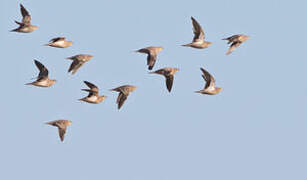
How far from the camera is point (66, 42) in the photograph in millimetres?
47031

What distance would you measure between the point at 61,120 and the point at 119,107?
2.97m

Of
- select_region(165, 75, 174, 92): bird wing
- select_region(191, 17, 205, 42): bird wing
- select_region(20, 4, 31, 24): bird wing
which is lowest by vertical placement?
select_region(165, 75, 174, 92): bird wing

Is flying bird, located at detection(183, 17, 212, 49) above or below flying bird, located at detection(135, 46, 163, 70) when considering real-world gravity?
above

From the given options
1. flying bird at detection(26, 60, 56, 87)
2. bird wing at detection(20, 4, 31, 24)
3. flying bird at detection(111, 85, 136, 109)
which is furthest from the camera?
bird wing at detection(20, 4, 31, 24)

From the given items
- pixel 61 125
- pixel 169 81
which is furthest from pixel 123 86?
pixel 61 125

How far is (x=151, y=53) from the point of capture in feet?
151

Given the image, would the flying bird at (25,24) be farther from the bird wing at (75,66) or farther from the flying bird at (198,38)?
the flying bird at (198,38)

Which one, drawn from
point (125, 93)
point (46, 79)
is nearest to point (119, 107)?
point (125, 93)

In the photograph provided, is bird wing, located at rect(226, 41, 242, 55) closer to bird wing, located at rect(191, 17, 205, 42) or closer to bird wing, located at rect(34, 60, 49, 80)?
bird wing, located at rect(191, 17, 205, 42)

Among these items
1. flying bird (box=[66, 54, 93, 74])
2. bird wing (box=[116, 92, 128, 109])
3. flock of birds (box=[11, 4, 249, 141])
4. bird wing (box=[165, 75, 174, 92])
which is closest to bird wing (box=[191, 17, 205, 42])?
flock of birds (box=[11, 4, 249, 141])

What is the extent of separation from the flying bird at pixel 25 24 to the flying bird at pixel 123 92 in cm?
509

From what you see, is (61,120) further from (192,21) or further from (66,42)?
(192,21)

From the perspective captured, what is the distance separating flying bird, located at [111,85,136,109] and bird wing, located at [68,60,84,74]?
84.7 inches

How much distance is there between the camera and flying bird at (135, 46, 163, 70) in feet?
151
